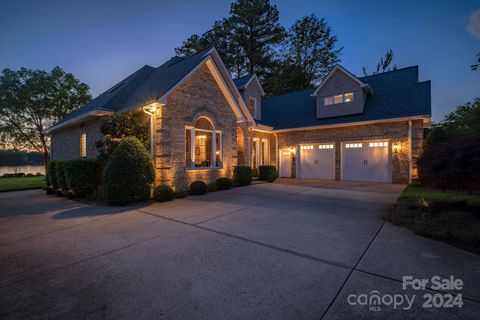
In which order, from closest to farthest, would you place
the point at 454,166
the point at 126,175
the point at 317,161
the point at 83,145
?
the point at 454,166
the point at 126,175
the point at 83,145
the point at 317,161

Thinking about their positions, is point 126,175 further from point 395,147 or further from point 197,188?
point 395,147

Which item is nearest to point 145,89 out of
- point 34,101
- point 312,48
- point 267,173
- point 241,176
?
point 241,176

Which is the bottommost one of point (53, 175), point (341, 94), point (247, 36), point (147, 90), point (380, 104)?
point (53, 175)

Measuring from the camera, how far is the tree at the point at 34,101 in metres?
20.1

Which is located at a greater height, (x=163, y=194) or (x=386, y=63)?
(x=386, y=63)

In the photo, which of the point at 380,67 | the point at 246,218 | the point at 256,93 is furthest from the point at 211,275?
the point at 380,67

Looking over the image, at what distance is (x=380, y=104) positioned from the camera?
12820mm

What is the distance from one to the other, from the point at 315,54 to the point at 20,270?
29754 millimetres

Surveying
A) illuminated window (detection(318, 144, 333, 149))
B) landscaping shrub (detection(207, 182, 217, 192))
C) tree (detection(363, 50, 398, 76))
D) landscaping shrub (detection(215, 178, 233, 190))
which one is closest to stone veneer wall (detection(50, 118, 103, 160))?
landscaping shrub (detection(207, 182, 217, 192))

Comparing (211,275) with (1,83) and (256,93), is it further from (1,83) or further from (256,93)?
(1,83)

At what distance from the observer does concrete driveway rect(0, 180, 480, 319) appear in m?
2.13

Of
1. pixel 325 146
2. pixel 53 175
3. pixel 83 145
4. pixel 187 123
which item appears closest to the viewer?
pixel 187 123

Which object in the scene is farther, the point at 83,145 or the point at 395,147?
the point at 83,145

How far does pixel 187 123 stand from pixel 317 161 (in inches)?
376
